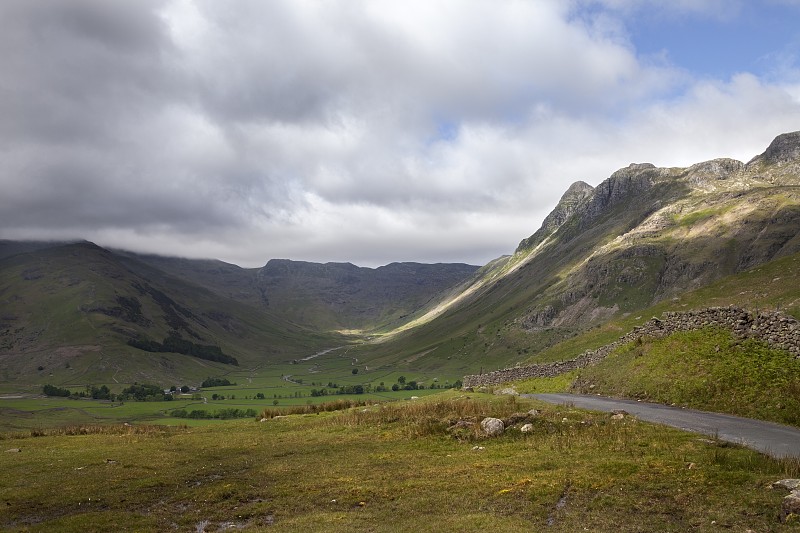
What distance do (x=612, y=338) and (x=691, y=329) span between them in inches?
1062

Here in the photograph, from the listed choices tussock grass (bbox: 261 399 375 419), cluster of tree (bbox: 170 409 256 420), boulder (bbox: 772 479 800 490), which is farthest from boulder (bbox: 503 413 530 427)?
cluster of tree (bbox: 170 409 256 420)

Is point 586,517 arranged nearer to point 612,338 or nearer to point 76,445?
point 76,445

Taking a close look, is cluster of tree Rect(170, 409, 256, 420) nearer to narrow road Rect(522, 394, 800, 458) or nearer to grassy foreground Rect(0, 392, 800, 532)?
grassy foreground Rect(0, 392, 800, 532)

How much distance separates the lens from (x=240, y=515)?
2028 centimetres

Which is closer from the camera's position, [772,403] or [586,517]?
[586,517]

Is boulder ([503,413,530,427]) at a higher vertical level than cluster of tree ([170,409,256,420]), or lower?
higher

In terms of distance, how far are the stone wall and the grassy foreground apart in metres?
15.1

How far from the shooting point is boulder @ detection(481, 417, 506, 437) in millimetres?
31078

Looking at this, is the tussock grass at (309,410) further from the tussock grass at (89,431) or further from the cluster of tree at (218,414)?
the cluster of tree at (218,414)

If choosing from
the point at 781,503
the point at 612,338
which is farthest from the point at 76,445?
the point at 612,338

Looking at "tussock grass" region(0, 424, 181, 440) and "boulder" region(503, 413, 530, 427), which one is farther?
"tussock grass" region(0, 424, 181, 440)

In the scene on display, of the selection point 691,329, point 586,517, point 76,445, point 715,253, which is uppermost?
point 715,253

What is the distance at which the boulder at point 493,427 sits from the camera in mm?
31078

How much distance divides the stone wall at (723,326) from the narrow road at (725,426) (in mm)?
7867
